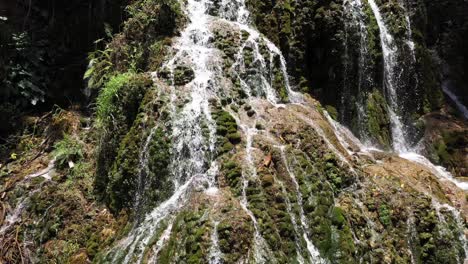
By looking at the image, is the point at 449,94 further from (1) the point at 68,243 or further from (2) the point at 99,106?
(1) the point at 68,243

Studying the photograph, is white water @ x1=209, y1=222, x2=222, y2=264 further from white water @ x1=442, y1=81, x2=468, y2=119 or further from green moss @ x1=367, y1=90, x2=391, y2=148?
white water @ x1=442, y1=81, x2=468, y2=119

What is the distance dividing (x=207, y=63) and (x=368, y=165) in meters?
2.99

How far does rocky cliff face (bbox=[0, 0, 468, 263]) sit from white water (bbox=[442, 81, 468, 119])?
1486mm

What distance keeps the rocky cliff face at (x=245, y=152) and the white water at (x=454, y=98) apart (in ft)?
4.87

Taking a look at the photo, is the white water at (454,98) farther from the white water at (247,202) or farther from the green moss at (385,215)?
the white water at (247,202)

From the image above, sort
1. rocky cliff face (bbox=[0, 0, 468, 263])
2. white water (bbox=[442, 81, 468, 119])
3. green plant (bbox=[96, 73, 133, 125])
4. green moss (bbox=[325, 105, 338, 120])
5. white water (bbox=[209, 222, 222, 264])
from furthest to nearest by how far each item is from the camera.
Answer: white water (bbox=[442, 81, 468, 119]) → green moss (bbox=[325, 105, 338, 120]) → green plant (bbox=[96, 73, 133, 125]) → rocky cliff face (bbox=[0, 0, 468, 263]) → white water (bbox=[209, 222, 222, 264])

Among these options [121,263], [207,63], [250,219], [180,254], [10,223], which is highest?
[207,63]

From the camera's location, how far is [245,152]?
677 cm

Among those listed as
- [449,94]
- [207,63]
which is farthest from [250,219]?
[449,94]

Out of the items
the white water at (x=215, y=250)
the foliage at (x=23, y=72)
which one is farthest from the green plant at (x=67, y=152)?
the white water at (x=215, y=250)

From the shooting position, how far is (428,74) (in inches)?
451

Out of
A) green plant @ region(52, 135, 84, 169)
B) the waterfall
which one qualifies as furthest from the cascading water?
green plant @ region(52, 135, 84, 169)

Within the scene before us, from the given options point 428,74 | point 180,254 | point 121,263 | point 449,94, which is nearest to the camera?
point 180,254

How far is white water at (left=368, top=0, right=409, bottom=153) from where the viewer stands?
1038 cm
